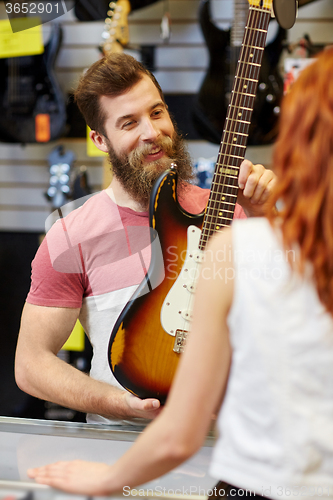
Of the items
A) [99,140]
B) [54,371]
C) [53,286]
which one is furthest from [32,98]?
[54,371]

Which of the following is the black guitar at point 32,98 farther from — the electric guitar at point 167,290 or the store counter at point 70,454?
the store counter at point 70,454

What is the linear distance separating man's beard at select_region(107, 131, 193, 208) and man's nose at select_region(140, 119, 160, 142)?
0.01 meters

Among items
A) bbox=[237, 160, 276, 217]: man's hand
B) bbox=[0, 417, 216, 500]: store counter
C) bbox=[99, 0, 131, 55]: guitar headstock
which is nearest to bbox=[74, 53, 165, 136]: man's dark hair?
bbox=[237, 160, 276, 217]: man's hand

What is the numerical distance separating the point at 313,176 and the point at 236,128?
51 centimetres

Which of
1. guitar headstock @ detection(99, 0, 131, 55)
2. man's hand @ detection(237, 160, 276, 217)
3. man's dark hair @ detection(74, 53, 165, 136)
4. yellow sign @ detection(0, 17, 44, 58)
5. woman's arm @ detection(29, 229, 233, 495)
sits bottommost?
woman's arm @ detection(29, 229, 233, 495)

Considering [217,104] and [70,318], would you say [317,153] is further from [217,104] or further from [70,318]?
[217,104]

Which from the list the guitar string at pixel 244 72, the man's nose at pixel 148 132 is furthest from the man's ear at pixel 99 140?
the guitar string at pixel 244 72

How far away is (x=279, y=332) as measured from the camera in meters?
0.43

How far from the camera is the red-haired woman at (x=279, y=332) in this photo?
420 mm

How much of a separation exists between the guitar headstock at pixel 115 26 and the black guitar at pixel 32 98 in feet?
1.01

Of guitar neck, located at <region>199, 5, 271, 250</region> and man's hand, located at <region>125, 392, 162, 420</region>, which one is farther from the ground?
guitar neck, located at <region>199, 5, 271, 250</region>

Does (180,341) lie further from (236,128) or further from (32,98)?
(32,98)

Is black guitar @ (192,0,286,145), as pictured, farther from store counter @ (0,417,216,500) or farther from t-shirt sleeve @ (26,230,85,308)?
store counter @ (0,417,216,500)

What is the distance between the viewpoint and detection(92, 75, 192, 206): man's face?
1.10 m
